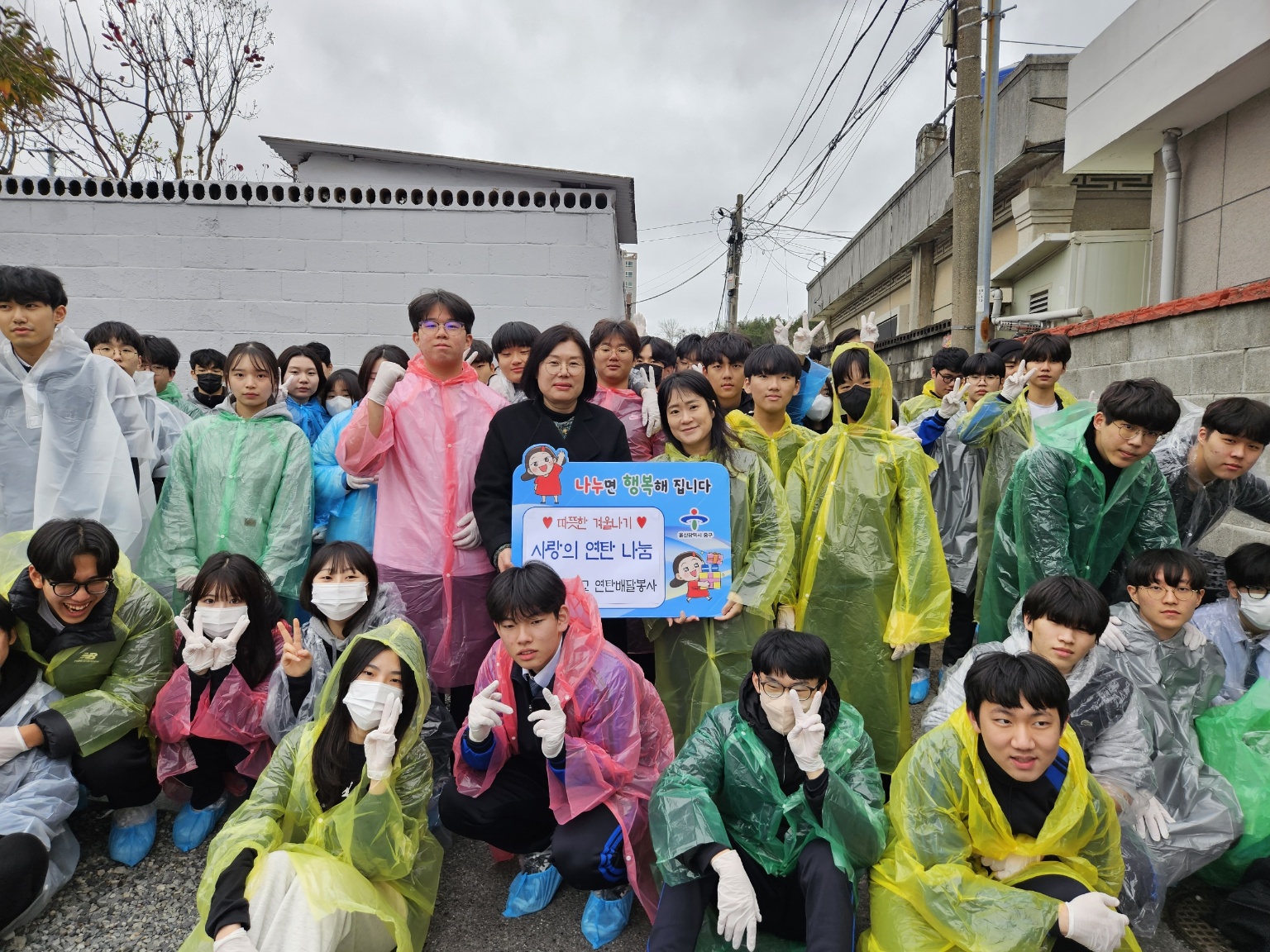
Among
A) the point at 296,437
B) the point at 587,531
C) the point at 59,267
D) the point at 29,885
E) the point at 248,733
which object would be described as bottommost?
the point at 29,885

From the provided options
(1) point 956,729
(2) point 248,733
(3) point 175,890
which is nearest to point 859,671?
(1) point 956,729

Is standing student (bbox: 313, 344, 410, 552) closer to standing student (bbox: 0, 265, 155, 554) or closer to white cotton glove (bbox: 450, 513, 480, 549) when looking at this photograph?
white cotton glove (bbox: 450, 513, 480, 549)

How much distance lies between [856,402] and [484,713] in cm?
191

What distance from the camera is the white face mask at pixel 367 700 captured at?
2.17 m

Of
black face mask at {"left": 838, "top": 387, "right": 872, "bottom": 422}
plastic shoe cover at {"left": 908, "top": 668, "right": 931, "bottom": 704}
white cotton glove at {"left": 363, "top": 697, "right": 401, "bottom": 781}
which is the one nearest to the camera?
white cotton glove at {"left": 363, "top": 697, "right": 401, "bottom": 781}

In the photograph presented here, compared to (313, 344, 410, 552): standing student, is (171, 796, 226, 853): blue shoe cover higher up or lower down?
lower down

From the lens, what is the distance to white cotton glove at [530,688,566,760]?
2180 mm

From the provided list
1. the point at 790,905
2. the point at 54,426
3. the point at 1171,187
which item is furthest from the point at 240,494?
the point at 1171,187

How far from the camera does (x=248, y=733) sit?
2652mm

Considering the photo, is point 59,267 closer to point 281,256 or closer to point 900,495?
point 281,256

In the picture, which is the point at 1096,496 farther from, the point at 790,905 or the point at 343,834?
the point at 343,834

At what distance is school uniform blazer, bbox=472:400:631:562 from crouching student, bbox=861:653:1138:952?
148 cm

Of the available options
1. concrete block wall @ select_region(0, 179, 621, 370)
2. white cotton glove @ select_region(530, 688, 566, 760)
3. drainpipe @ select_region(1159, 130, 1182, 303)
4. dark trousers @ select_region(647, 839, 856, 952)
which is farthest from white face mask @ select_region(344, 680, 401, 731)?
drainpipe @ select_region(1159, 130, 1182, 303)

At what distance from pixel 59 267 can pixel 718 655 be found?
6552 mm
